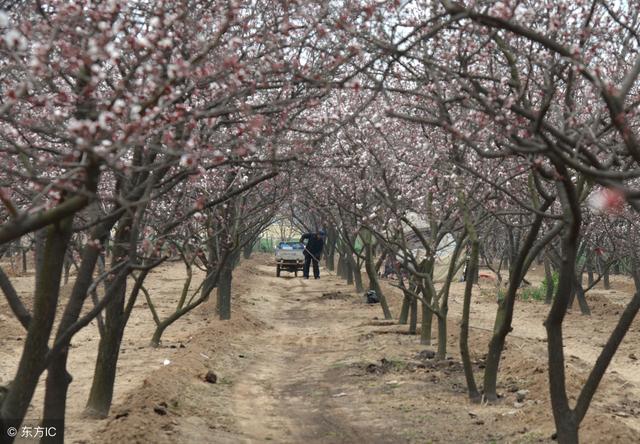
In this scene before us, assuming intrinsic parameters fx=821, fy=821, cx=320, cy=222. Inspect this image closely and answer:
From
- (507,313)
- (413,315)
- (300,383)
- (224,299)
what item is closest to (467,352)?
(507,313)

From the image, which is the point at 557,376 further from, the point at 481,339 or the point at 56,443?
the point at 481,339

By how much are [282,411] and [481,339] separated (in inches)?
285

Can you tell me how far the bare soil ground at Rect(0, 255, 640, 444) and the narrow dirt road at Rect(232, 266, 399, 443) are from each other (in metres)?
0.03

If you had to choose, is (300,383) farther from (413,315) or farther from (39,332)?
(39,332)

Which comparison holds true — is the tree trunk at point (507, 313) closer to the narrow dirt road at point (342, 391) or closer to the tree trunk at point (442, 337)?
the narrow dirt road at point (342, 391)

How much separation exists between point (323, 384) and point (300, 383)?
0.41 meters

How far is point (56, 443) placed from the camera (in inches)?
290

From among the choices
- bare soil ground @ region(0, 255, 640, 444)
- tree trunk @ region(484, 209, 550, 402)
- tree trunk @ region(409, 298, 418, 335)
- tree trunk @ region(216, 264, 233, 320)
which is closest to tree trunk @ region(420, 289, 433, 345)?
bare soil ground @ region(0, 255, 640, 444)

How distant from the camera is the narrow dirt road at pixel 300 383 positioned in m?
10.1

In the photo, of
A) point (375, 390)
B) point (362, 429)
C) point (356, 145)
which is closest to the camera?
point (362, 429)

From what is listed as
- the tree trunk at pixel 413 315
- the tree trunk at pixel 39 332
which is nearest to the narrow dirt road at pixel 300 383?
the tree trunk at pixel 413 315

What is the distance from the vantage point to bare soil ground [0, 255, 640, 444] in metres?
9.67

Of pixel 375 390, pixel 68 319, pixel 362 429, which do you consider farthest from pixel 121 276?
pixel 375 390

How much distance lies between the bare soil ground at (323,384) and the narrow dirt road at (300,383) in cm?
3
